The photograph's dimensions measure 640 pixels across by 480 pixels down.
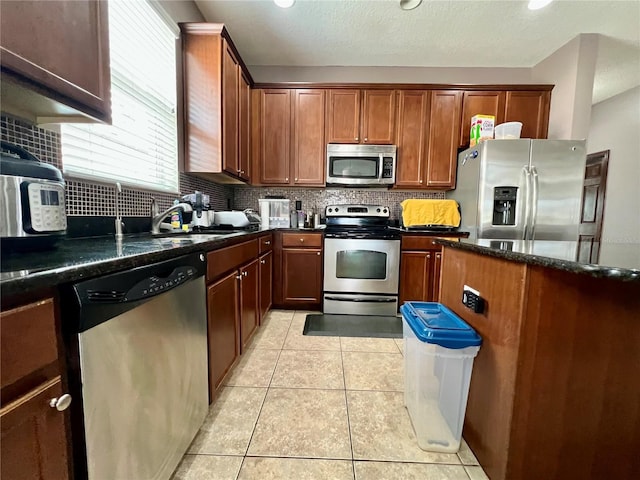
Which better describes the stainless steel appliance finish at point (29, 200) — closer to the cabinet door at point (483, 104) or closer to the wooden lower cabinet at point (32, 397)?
the wooden lower cabinet at point (32, 397)

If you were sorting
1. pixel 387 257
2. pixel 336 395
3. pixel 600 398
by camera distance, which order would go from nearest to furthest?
pixel 600 398, pixel 336 395, pixel 387 257

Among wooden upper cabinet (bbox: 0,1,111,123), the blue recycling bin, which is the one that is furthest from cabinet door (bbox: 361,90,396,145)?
wooden upper cabinet (bbox: 0,1,111,123)

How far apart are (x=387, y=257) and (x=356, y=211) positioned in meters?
0.66

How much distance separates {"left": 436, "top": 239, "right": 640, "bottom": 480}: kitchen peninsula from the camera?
0.88 meters

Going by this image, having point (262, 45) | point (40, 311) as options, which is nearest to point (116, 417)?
point (40, 311)

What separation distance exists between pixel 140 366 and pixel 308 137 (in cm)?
275

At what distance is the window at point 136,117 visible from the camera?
1.38 m

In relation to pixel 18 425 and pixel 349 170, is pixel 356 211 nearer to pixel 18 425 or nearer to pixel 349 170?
pixel 349 170

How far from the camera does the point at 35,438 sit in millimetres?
512

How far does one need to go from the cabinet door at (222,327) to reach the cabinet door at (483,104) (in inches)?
116

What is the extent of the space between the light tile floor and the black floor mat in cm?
36

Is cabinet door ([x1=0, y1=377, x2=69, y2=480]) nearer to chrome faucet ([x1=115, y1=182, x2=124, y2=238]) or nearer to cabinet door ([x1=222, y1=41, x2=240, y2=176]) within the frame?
chrome faucet ([x1=115, y1=182, x2=124, y2=238])

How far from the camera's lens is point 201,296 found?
3.90ft

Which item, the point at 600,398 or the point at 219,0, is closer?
the point at 600,398
